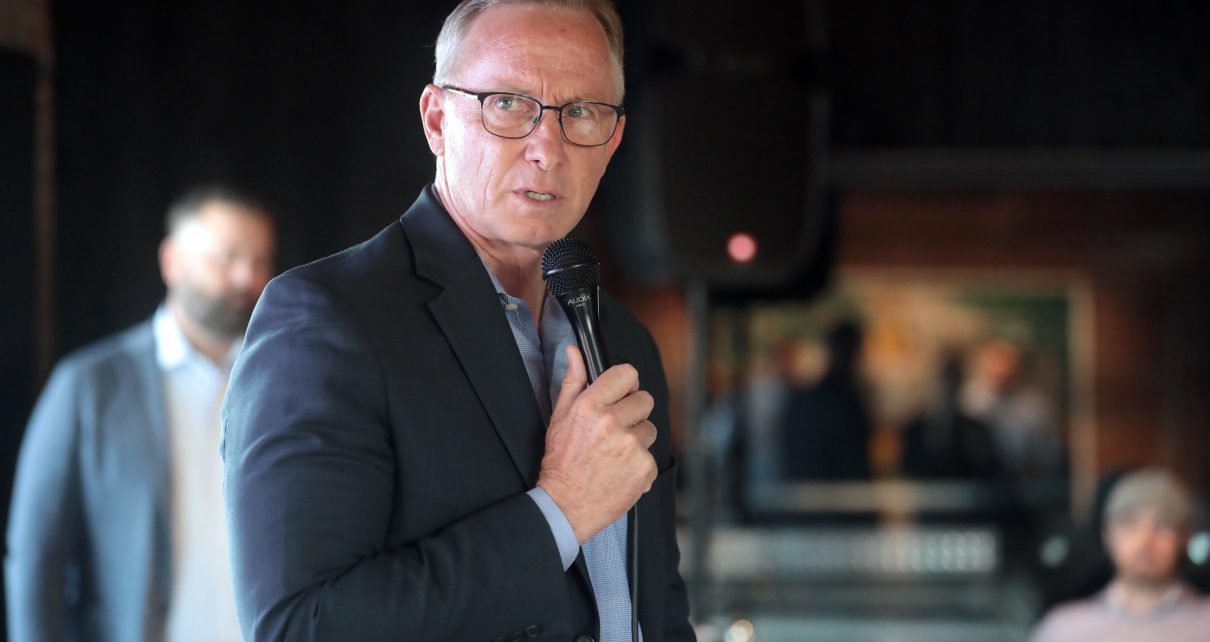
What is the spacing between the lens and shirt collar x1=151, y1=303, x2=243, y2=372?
262 cm

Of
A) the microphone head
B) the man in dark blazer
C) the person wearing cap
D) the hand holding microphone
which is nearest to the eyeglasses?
the man in dark blazer

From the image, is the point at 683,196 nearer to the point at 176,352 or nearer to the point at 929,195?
the point at 176,352

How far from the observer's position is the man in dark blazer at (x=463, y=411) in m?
0.97

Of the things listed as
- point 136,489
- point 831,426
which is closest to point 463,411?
point 136,489

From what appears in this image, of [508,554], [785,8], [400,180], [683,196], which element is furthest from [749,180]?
[508,554]

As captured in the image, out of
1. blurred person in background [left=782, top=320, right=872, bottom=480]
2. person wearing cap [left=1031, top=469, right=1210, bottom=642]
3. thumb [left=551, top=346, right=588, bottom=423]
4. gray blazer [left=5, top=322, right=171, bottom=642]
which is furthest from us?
blurred person in background [left=782, top=320, right=872, bottom=480]

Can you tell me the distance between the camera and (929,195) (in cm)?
712

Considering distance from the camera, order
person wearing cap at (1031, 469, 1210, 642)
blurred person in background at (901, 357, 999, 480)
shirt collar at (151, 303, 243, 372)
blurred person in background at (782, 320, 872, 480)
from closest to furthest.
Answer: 1. shirt collar at (151, 303, 243, 372)
2. person wearing cap at (1031, 469, 1210, 642)
3. blurred person in background at (782, 320, 872, 480)
4. blurred person in background at (901, 357, 999, 480)

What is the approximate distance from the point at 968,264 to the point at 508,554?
22.3 feet

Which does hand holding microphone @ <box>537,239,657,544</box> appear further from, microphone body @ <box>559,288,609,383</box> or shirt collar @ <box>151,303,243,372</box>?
shirt collar @ <box>151,303,243,372</box>

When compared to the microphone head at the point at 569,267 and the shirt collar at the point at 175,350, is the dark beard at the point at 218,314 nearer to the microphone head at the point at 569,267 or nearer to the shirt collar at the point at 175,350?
the shirt collar at the point at 175,350

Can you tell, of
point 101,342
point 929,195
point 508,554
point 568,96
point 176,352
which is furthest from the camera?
point 929,195

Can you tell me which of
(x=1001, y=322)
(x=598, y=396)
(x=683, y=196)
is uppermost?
(x=683, y=196)

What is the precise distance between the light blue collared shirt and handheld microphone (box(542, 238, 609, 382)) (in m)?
0.06
